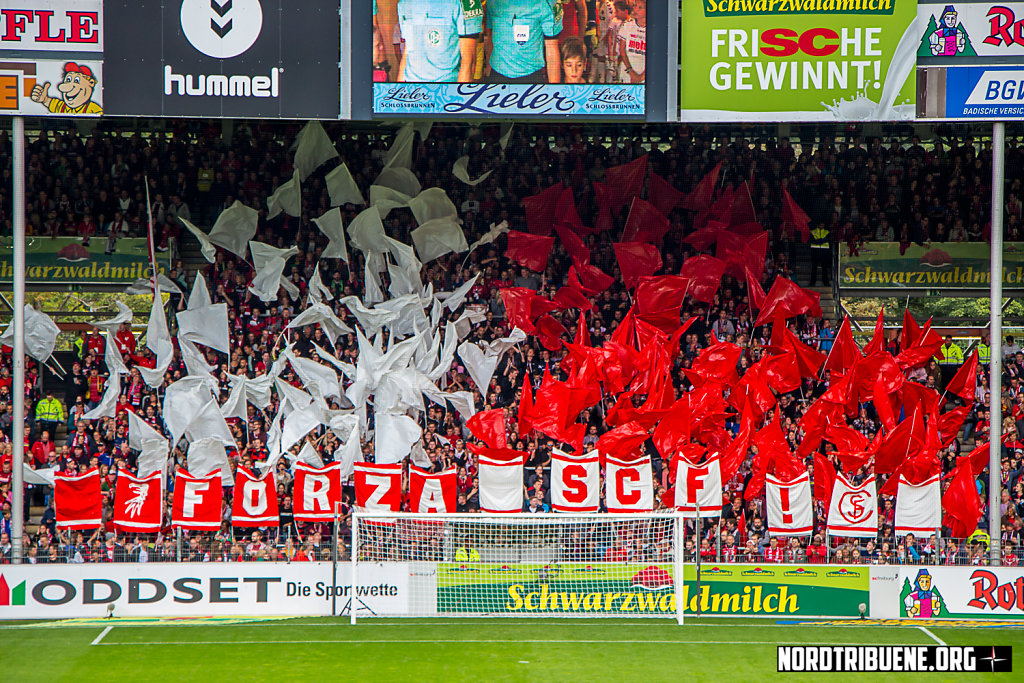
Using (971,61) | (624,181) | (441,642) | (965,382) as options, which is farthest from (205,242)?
(965,382)

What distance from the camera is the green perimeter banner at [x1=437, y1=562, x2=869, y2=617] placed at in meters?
16.5

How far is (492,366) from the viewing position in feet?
68.1

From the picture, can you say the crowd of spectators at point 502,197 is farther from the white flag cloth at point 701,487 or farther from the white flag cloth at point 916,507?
the white flag cloth at point 916,507

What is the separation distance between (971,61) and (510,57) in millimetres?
6699

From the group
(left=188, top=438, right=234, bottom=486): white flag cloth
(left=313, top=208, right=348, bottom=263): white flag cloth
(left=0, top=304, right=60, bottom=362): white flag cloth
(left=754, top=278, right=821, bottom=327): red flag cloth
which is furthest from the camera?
(left=313, top=208, right=348, bottom=263): white flag cloth

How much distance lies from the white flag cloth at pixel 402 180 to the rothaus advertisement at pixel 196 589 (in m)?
8.13

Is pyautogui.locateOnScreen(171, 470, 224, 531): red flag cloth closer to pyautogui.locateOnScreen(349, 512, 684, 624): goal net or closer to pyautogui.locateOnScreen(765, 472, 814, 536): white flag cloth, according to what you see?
pyautogui.locateOnScreen(349, 512, 684, 624): goal net

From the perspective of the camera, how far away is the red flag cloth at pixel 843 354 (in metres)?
20.0

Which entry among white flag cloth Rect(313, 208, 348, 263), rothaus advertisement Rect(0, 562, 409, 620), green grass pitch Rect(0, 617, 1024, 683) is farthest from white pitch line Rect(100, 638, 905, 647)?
white flag cloth Rect(313, 208, 348, 263)

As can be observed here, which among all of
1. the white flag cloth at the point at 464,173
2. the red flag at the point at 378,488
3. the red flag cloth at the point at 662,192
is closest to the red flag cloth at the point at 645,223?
the red flag cloth at the point at 662,192

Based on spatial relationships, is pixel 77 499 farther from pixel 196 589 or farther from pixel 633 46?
pixel 633 46

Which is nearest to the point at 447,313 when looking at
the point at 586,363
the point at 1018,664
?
the point at 586,363

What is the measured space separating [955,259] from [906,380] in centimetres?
342

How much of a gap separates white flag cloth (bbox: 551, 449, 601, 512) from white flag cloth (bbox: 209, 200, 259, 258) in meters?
7.29
